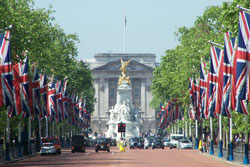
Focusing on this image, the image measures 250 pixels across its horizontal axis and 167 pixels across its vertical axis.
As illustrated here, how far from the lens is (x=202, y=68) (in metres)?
67.5

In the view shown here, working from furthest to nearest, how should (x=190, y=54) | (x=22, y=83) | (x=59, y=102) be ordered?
(x=190, y=54), (x=59, y=102), (x=22, y=83)

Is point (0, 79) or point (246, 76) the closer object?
point (246, 76)

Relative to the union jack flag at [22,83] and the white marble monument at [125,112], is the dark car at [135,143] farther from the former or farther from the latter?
the union jack flag at [22,83]

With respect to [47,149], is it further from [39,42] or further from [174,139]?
[174,139]

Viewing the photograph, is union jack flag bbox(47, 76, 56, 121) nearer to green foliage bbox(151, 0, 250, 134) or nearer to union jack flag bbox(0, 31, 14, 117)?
green foliage bbox(151, 0, 250, 134)

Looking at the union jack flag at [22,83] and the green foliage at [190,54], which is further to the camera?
the green foliage at [190,54]

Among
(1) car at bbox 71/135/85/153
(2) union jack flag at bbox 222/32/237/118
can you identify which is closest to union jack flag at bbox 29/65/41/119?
(2) union jack flag at bbox 222/32/237/118

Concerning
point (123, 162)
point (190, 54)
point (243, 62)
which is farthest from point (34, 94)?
point (190, 54)

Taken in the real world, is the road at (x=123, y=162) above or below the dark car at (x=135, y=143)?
below

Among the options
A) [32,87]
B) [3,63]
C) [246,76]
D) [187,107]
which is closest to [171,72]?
[187,107]

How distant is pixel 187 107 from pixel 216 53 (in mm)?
44442

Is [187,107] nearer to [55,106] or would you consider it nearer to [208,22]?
[208,22]

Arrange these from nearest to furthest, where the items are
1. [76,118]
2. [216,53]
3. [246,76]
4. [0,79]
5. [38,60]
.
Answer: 1. [246,76]
2. [0,79]
3. [216,53]
4. [38,60]
5. [76,118]

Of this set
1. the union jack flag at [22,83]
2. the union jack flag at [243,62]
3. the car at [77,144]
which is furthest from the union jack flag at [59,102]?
the union jack flag at [243,62]
